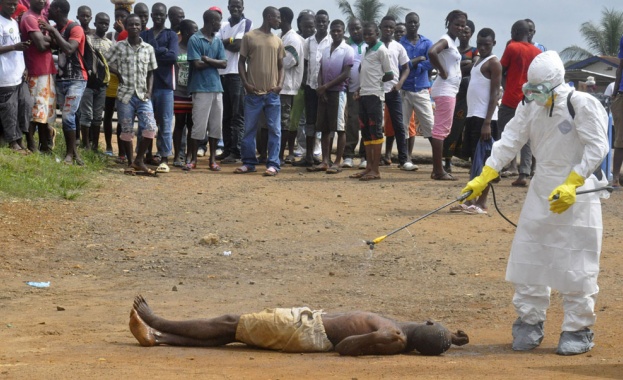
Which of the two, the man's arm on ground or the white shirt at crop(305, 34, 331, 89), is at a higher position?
the white shirt at crop(305, 34, 331, 89)

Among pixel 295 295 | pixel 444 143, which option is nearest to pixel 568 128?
pixel 295 295

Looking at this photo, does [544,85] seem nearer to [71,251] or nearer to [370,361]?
[370,361]

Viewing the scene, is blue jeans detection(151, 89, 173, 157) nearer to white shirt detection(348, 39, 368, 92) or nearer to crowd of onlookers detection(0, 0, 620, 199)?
crowd of onlookers detection(0, 0, 620, 199)

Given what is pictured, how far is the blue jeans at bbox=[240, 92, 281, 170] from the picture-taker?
44.8 ft

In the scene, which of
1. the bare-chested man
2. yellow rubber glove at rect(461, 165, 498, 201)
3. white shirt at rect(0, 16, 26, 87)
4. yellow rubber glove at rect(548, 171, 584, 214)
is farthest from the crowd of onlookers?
the bare-chested man

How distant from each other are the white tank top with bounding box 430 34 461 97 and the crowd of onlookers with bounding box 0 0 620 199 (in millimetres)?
16

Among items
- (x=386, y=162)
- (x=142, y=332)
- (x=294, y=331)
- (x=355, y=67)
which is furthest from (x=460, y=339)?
(x=386, y=162)

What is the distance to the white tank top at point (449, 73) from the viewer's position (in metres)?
13.3

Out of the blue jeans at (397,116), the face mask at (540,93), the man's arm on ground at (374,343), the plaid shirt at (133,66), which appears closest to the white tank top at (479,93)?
the blue jeans at (397,116)

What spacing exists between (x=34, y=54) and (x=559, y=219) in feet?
25.8

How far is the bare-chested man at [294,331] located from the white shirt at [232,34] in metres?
8.25

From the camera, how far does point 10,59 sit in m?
12.1

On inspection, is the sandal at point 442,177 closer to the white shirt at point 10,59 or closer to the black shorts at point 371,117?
the black shorts at point 371,117

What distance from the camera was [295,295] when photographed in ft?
26.1
